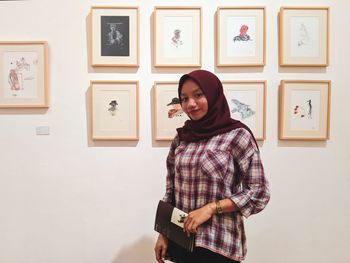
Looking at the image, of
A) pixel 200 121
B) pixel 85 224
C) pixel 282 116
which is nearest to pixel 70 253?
pixel 85 224

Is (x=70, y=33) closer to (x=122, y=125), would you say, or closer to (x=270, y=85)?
(x=122, y=125)

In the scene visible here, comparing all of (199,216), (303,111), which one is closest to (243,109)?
(303,111)

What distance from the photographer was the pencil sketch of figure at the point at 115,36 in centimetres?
153

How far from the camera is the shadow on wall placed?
158cm

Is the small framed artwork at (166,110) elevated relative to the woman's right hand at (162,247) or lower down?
elevated

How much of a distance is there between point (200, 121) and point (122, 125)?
65cm

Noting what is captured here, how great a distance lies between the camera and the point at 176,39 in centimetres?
154

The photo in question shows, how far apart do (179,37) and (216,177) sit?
0.90 m

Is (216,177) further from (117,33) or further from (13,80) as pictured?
(13,80)

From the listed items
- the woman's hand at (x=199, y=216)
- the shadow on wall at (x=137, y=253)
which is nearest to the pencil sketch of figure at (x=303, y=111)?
the woman's hand at (x=199, y=216)

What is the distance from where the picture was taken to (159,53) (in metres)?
1.53

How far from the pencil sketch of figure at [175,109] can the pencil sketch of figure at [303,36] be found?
30.9 inches

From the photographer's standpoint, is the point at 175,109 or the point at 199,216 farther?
the point at 175,109

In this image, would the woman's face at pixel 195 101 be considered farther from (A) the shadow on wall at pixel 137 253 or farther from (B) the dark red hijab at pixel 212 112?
Answer: (A) the shadow on wall at pixel 137 253
